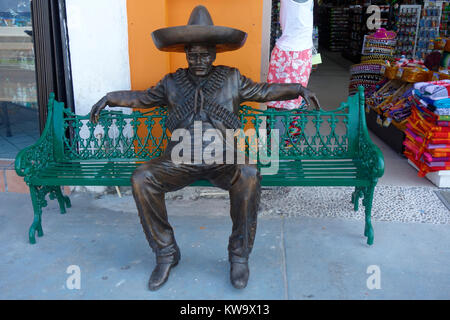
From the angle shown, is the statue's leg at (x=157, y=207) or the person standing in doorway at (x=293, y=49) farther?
the person standing in doorway at (x=293, y=49)

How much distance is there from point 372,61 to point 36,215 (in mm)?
6046

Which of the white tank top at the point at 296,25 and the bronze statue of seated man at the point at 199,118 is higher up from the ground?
the white tank top at the point at 296,25

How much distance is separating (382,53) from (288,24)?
4.10 metres

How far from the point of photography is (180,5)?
14.2 ft

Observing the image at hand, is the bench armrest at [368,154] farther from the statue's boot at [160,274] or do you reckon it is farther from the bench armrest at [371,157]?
the statue's boot at [160,274]

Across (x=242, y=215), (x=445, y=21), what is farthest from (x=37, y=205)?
(x=445, y=21)

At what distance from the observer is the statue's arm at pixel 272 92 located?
3.50m

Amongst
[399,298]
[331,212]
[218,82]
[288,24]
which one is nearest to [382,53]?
[288,24]

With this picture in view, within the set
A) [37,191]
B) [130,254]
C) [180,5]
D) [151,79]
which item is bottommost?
[130,254]

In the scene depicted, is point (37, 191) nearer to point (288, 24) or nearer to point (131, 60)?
point (131, 60)

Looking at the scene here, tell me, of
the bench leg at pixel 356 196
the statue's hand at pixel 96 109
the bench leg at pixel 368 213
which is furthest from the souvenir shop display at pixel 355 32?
the statue's hand at pixel 96 109

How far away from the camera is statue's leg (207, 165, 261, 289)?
297 centimetres

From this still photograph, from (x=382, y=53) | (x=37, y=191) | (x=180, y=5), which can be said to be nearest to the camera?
(x=37, y=191)

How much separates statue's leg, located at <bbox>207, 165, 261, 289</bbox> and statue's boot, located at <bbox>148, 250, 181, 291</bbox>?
434 mm
